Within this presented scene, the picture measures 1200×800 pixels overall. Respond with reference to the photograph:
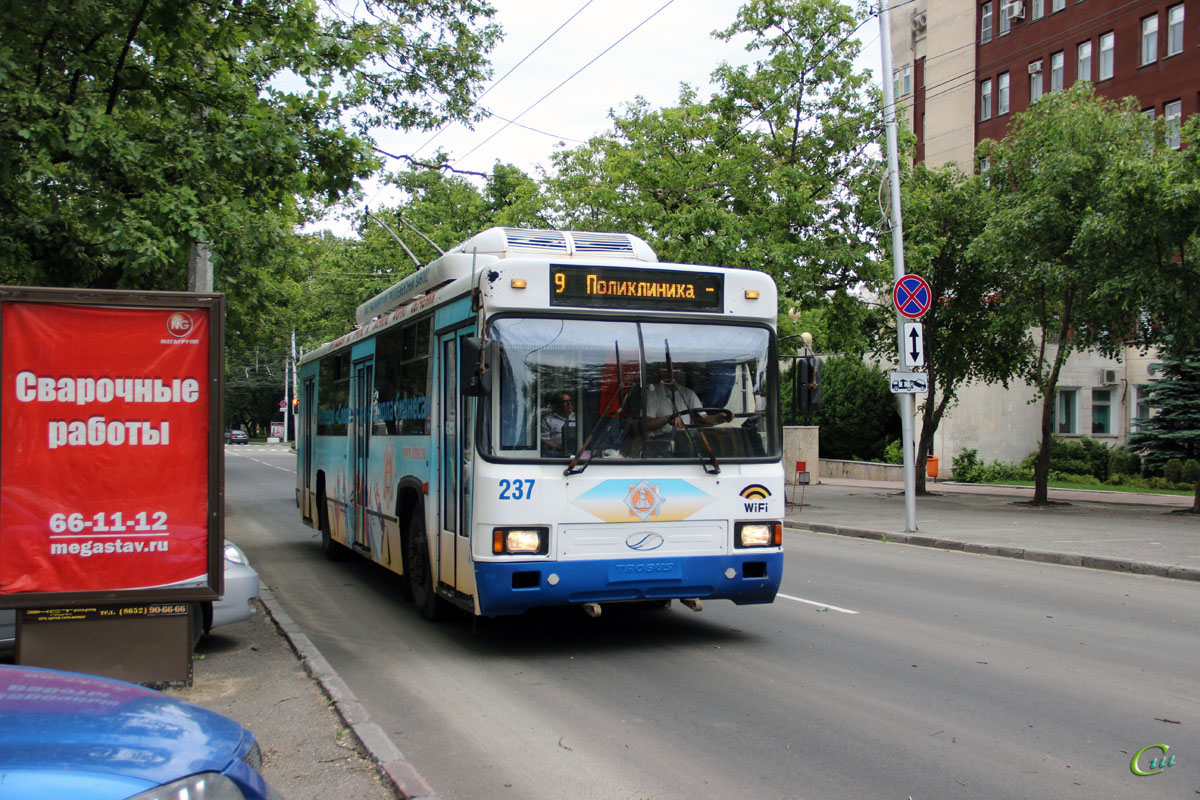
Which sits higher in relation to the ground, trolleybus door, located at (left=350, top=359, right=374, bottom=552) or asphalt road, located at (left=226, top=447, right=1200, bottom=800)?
trolleybus door, located at (left=350, top=359, right=374, bottom=552)

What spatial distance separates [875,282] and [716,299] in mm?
18219

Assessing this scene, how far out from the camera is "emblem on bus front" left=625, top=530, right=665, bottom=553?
26.0 feet

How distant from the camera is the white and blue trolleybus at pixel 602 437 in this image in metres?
7.73

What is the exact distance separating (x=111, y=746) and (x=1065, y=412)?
→ 4070 centimetres

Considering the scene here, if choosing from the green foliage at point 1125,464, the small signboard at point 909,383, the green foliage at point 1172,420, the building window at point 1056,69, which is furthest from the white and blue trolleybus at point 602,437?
the building window at point 1056,69

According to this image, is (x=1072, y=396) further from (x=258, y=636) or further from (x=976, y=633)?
(x=258, y=636)

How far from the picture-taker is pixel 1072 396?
38875 millimetres

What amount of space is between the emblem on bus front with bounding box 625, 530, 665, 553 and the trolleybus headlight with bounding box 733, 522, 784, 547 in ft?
2.18

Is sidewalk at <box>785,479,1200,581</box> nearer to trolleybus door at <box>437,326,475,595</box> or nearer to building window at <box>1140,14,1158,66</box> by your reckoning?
trolleybus door at <box>437,326,475,595</box>

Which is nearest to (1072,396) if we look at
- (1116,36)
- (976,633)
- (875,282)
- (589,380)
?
(1116,36)

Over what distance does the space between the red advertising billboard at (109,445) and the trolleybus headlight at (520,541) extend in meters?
1.97

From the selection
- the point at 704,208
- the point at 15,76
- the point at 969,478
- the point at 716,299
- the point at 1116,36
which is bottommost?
the point at 969,478

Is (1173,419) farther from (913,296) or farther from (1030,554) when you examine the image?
(1030,554)

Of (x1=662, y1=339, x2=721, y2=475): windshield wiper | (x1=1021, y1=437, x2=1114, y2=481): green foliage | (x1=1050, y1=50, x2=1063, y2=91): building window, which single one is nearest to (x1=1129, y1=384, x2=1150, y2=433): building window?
(x1=1021, y1=437, x2=1114, y2=481): green foliage
